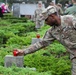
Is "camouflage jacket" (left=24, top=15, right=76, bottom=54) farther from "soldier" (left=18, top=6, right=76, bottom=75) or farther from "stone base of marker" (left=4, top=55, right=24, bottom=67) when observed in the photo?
"stone base of marker" (left=4, top=55, right=24, bottom=67)

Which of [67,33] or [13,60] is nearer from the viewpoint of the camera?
[67,33]

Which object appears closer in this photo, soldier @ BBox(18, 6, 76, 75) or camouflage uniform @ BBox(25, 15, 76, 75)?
soldier @ BBox(18, 6, 76, 75)

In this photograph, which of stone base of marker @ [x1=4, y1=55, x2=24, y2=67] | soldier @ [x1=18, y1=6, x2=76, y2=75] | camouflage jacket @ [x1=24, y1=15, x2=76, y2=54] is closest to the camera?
soldier @ [x1=18, y1=6, x2=76, y2=75]

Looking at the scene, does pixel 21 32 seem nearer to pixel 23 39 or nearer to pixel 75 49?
pixel 23 39

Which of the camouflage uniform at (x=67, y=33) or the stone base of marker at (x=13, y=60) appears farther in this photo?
the stone base of marker at (x=13, y=60)

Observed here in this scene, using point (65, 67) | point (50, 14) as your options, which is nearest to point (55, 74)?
point (65, 67)

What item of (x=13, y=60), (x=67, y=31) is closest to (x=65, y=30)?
(x=67, y=31)

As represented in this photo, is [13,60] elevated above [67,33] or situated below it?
below

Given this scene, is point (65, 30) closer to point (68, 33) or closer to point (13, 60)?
point (68, 33)

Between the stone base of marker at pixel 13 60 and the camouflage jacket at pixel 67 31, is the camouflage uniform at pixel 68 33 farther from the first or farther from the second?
the stone base of marker at pixel 13 60

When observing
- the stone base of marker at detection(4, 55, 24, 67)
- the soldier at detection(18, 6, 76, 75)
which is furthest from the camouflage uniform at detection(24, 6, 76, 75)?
the stone base of marker at detection(4, 55, 24, 67)

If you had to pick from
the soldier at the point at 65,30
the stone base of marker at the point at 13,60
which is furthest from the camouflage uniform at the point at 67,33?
the stone base of marker at the point at 13,60

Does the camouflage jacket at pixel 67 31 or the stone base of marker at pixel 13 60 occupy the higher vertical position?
the camouflage jacket at pixel 67 31

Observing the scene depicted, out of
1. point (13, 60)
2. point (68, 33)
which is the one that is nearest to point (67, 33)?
point (68, 33)
